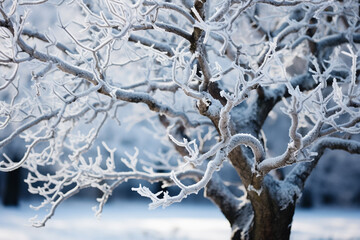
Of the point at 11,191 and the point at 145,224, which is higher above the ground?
the point at 145,224

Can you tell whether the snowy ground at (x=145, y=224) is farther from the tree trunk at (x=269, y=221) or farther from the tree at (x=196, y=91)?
the tree trunk at (x=269, y=221)

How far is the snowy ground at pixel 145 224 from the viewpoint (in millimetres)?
7004

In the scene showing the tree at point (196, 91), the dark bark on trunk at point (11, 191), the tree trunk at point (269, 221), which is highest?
the tree at point (196, 91)

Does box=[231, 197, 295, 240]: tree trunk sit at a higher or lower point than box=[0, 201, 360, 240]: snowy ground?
higher

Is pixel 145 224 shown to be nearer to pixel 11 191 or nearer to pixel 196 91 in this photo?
pixel 11 191

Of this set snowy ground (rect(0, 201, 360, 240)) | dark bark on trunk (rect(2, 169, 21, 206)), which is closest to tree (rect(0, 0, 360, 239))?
snowy ground (rect(0, 201, 360, 240))

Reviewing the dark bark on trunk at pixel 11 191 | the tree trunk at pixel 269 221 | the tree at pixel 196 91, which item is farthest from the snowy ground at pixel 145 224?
the tree trunk at pixel 269 221

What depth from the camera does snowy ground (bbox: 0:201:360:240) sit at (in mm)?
7004

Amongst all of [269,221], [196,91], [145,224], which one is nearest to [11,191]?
[145,224]

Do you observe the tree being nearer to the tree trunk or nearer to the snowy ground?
the tree trunk

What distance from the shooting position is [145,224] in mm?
8438

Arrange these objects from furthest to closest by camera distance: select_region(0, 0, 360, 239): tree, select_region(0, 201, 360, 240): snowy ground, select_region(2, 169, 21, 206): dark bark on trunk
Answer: select_region(2, 169, 21, 206): dark bark on trunk
select_region(0, 201, 360, 240): snowy ground
select_region(0, 0, 360, 239): tree

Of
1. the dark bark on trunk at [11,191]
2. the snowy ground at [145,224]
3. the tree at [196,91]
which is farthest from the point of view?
the dark bark on trunk at [11,191]

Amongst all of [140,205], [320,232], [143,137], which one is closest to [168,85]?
[320,232]
